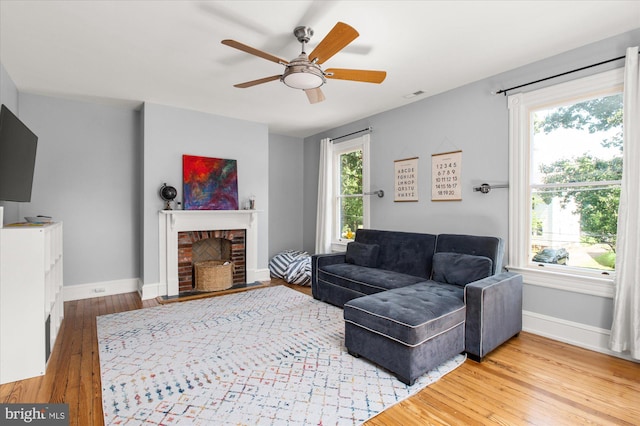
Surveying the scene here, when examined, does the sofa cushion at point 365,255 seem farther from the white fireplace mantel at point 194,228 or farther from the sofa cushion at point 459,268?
the white fireplace mantel at point 194,228

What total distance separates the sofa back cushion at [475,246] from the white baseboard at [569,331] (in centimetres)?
57

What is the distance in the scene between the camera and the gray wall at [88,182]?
13.4 ft

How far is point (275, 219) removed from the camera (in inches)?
245

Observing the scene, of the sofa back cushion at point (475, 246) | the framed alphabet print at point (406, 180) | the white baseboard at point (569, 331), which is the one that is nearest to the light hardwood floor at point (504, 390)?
the white baseboard at point (569, 331)

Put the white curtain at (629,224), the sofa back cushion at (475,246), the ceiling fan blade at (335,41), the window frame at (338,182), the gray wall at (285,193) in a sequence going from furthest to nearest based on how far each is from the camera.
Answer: the gray wall at (285,193)
the window frame at (338,182)
the sofa back cushion at (475,246)
the white curtain at (629,224)
the ceiling fan blade at (335,41)

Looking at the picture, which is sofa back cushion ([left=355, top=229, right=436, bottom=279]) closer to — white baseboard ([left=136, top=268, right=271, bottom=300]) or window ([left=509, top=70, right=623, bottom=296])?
window ([left=509, top=70, right=623, bottom=296])

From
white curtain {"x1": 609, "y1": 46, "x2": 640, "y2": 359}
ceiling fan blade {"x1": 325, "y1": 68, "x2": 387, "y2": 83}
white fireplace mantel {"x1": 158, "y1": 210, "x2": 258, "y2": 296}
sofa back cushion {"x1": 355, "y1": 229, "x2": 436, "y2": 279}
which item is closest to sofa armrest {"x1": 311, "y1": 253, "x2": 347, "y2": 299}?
sofa back cushion {"x1": 355, "y1": 229, "x2": 436, "y2": 279}

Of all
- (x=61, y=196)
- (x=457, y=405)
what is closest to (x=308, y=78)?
(x=457, y=405)

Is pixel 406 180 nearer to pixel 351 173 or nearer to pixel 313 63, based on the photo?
pixel 351 173

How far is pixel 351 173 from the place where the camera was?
544 cm

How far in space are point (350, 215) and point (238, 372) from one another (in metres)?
3.48

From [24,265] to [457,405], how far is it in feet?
10.1

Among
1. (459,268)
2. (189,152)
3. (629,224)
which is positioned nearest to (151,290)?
(189,152)

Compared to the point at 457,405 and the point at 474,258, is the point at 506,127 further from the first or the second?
the point at 457,405
